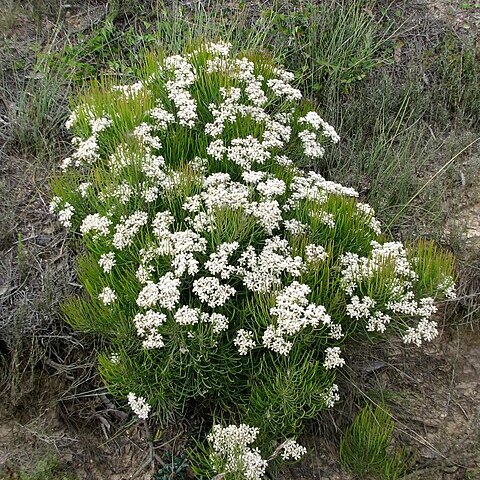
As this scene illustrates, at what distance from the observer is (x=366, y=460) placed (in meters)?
2.92

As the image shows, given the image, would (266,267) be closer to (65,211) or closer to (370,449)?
(370,449)

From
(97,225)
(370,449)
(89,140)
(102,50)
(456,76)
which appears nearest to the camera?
(370,449)

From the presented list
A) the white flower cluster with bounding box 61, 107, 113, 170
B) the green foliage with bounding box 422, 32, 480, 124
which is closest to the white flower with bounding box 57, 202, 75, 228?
the white flower cluster with bounding box 61, 107, 113, 170

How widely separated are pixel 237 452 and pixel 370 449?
0.64 metres

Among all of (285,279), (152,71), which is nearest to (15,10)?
(152,71)

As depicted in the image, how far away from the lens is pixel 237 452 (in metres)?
2.66

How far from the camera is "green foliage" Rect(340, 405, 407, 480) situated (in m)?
2.84

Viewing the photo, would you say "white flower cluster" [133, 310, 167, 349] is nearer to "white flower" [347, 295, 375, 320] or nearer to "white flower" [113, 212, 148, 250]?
"white flower" [113, 212, 148, 250]

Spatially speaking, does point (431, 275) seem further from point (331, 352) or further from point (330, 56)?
point (330, 56)

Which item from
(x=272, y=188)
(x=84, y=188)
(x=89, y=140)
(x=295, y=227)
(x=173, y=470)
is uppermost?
(x=272, y=188)

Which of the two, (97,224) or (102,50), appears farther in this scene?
(102,50)

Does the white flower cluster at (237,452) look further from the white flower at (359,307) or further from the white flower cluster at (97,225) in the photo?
the white flower cluster at (97,225)

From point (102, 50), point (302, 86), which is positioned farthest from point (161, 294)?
point (102, 50)

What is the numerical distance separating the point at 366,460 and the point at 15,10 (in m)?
4.25
